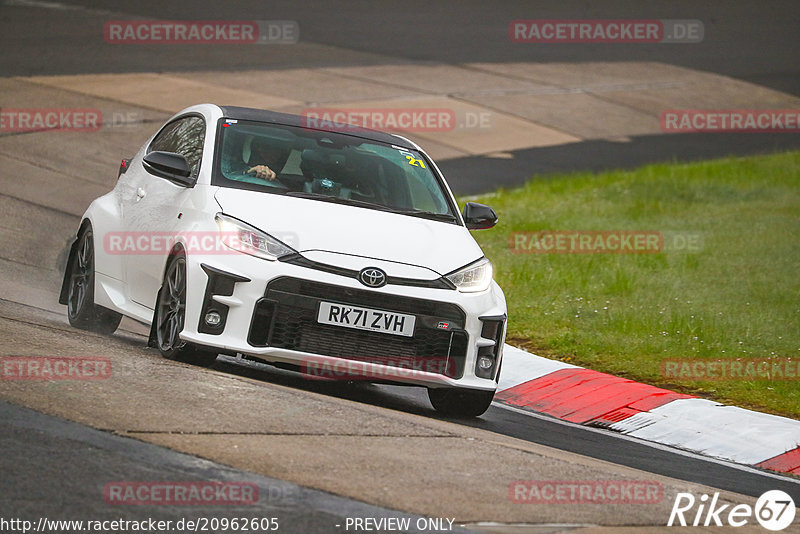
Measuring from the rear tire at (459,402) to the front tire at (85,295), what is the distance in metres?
2.46

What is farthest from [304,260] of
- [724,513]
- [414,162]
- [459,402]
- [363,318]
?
[724,513]

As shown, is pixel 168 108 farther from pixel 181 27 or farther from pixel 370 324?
pixel 370 324

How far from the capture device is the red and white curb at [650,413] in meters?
8.62

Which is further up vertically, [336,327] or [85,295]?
[336,327]

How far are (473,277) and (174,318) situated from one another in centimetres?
176

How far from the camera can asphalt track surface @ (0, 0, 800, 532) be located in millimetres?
5449

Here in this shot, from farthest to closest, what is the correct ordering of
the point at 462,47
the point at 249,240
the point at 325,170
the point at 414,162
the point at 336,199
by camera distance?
the point at 462,47 < the point at 414,162 < the point at 325,170 < the point at 336,199 < the point at 249,240

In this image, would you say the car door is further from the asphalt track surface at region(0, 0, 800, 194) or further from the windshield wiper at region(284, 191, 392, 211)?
the asphalt track surface at region(0, 0, 800, 194)

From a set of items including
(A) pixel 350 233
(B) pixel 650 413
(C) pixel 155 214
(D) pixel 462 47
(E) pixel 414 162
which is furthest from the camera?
(D) pixel 462 47

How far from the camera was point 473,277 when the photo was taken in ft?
25.5

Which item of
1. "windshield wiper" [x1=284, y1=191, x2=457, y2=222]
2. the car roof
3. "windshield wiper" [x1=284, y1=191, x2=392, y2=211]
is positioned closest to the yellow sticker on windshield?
the car roof

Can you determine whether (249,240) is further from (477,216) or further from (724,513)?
(724,513)

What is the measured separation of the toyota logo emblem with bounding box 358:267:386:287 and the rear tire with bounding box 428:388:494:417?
1041 millimetres

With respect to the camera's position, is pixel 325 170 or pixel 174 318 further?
pixel 325 170
